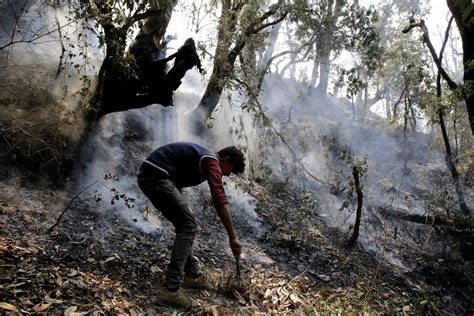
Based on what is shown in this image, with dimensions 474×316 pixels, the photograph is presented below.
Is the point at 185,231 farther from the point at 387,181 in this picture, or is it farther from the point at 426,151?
the point at 426,151

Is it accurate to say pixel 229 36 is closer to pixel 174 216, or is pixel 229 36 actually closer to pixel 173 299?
pixel 174 216

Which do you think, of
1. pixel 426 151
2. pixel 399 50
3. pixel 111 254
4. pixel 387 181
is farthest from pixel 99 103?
pixel 426 151

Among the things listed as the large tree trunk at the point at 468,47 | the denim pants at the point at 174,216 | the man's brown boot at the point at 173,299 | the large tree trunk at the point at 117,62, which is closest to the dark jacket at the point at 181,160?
the denim pants at the point at 174,216

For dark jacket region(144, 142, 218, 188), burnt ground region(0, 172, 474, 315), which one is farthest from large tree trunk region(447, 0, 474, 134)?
dark jacket region(144, 142, 218, 188)

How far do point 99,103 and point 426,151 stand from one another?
56.8 ft

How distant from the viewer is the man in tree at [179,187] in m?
3.21

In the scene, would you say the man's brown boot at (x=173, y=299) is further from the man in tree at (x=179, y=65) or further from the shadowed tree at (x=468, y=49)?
the shadowed tree at (x=468, y=49)

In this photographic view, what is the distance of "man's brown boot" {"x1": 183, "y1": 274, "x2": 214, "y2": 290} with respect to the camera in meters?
3.74

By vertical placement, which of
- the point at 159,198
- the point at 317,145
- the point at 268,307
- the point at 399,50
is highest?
the point at 399,50

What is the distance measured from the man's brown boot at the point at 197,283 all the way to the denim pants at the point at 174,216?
513 millimetres

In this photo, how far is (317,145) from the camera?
13.6m

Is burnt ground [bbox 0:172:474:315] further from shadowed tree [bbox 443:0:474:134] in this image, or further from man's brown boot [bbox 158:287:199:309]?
shadowed tree [bbox 443:0:474:134]

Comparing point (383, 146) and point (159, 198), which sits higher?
point (383, 146)

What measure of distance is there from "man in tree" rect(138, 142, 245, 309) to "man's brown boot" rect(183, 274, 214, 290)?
Result: 14.5 inches
